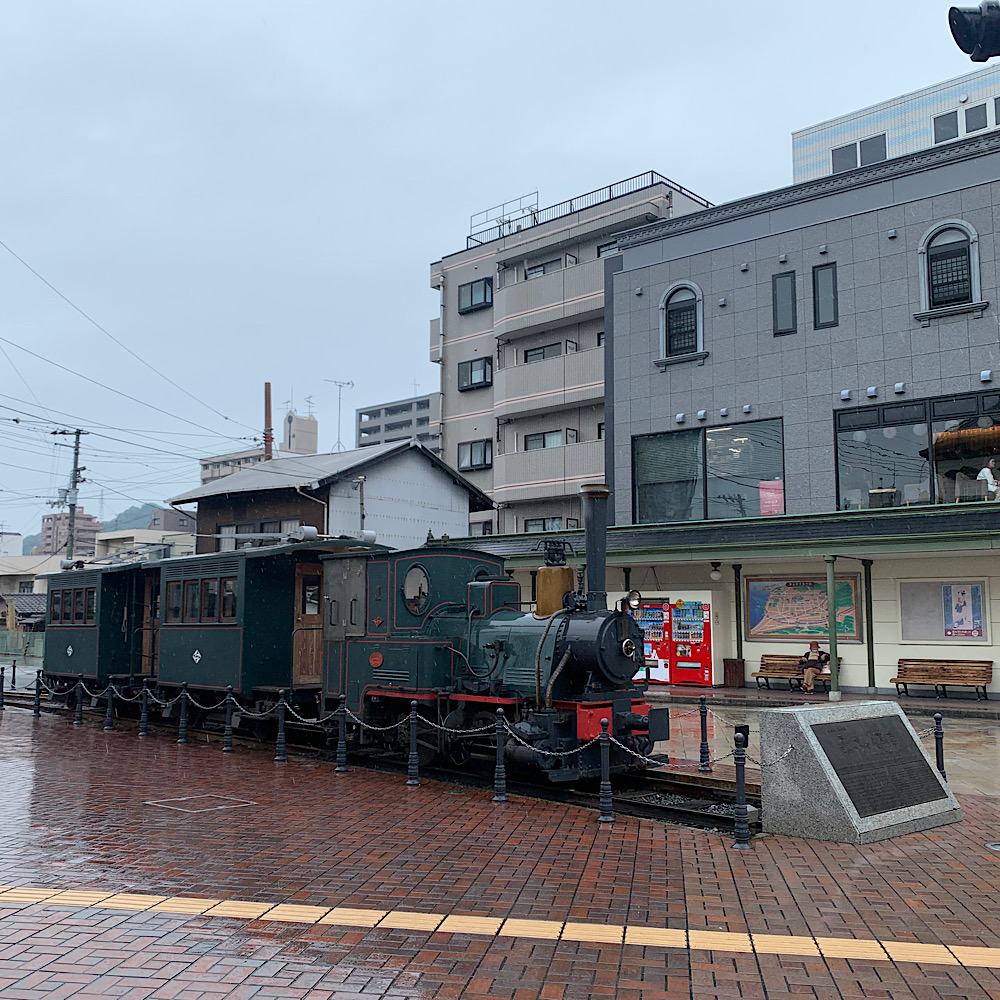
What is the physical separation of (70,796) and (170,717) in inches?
303

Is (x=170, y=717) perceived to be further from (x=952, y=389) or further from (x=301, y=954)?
(x=952, y=389)

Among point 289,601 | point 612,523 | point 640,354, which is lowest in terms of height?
point 289,601

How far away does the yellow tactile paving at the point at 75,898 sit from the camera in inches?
247

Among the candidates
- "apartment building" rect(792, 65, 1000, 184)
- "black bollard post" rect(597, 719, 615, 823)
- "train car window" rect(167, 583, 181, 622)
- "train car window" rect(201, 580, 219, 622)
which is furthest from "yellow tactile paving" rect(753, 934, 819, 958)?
"apartment building" rect(792, 65, 1000, 184)

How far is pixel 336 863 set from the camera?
7.25 meters

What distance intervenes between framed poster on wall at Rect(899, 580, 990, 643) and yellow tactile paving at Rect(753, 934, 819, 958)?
1532cm

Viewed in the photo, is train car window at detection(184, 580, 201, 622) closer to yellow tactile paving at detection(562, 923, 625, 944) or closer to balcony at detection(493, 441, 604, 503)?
yellow tactile paving at detection(562, 923, 625, 944)

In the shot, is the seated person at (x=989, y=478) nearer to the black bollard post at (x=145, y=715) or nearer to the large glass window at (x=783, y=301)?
the large glass window at (x=783, y=301)

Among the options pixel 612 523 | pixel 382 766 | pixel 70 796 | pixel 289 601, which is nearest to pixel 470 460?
pixel 612 523

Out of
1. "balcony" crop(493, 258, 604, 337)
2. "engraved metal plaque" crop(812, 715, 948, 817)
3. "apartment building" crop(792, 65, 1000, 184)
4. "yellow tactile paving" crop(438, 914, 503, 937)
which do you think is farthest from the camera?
"apartment building" crop(792, 65, 1000, 184)

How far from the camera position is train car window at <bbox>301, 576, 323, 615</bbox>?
15367 mm

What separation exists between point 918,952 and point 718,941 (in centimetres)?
113

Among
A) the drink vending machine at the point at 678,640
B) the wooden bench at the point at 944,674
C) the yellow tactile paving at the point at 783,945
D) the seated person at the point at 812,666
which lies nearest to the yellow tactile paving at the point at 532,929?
the yellow tactile paving at the point at 783,945

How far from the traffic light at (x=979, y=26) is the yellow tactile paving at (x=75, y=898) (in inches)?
270
